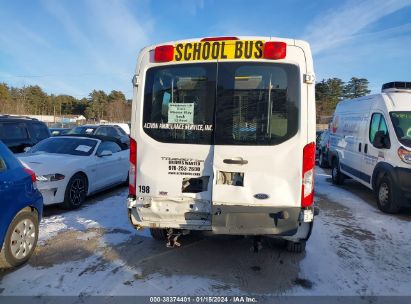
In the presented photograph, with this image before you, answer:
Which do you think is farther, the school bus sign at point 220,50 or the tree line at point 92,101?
the tree line at point 92,101

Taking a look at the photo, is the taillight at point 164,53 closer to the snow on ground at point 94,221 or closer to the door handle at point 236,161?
the door handle at point 236,161

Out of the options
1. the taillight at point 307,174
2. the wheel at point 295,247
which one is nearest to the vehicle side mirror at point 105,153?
the wheel at point 295,247

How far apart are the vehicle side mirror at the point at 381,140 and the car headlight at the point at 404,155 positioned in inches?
14.8

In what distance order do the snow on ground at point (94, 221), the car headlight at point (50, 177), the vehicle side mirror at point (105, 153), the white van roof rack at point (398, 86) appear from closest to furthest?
the snow on ground at point (94, 221), the car headlight at point (50, 177), the white van roof rack at point (398, 86), the vehicle side mirror at point (105, 153)

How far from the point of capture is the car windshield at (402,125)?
7311mm

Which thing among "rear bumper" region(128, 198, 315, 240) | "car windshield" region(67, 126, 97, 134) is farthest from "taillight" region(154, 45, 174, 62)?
"car windshield" region(67, 126, 97, 134)

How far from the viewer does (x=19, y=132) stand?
11.4m

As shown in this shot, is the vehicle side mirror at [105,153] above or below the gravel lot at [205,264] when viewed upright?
above

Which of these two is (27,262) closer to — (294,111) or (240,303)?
(240,303)

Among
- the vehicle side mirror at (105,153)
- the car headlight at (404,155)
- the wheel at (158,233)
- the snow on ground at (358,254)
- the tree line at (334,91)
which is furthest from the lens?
the tree line at (334,91)

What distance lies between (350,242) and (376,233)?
82 centimetres

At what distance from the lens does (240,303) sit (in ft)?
12.2

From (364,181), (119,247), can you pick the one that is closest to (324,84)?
(364,181)

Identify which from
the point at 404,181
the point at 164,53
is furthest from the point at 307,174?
the point at 404,181
